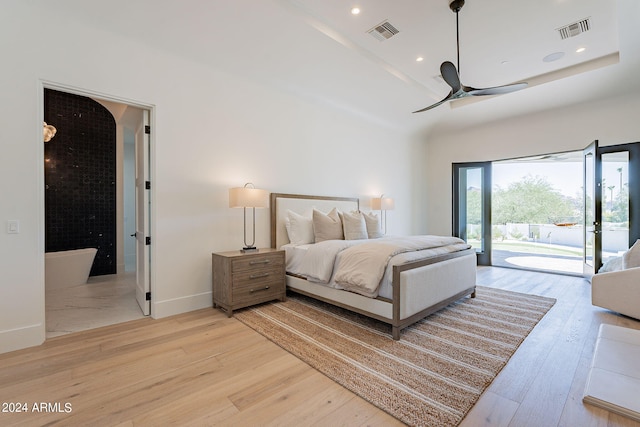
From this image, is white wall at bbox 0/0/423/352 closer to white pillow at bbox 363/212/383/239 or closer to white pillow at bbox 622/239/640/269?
white pillow at bbox 363/212/383/239

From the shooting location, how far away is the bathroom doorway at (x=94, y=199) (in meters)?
3.73

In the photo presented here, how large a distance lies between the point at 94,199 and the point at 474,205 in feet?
26.4

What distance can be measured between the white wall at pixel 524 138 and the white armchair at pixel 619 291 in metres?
2.91

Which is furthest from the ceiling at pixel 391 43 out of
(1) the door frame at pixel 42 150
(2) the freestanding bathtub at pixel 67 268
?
(2) the freestanding bathtub at pixel 67 268

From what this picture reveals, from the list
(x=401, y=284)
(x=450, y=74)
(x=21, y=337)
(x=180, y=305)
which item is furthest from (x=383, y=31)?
(x=21, y=337)

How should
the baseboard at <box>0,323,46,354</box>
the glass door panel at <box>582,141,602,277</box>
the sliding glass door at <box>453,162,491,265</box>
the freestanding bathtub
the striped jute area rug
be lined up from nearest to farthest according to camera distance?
the striped jute area rug, the baseboard at <box>0,323,46,354</box>, the freestanding bathtub, the glass door panel at <box>582,141,602,277</box>, the sliding glass door at <box>453,162,491,265</box>

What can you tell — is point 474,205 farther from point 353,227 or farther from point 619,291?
point 353,227

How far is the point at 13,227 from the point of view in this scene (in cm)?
240

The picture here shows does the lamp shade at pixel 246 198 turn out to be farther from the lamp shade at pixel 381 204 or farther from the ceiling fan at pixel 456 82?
the lamp shade at pixel 381 204

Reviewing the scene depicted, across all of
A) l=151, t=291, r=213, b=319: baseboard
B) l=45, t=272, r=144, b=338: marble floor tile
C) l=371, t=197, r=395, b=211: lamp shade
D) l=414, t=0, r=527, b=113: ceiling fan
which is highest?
l=414, t=0, r=527, b=113: ceiling fan

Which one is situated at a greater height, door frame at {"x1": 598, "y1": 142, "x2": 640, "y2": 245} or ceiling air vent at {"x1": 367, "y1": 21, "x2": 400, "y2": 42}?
ceiling air vent at {"x1": 367, "y1": 21, "x2": 400, "y2": 42}

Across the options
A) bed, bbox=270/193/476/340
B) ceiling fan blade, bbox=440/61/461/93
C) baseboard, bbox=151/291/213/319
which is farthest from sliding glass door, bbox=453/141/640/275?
baseboard, bbox=151/291/213/319

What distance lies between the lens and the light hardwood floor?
1.60m

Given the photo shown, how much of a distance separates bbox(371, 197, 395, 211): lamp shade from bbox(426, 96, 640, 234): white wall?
2096 mm
